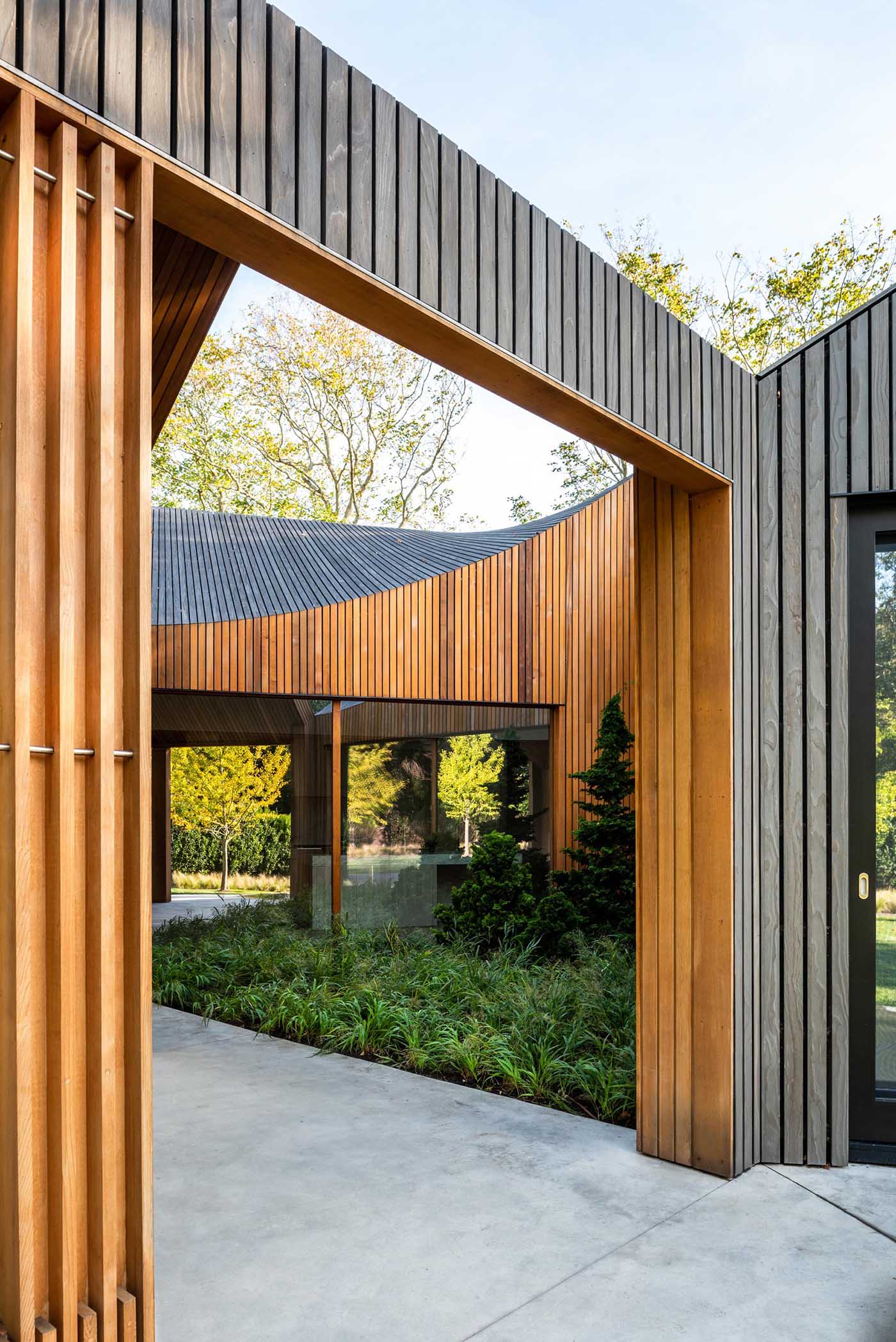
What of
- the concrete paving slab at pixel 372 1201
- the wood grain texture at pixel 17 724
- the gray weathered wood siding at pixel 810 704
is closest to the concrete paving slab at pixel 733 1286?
the concrete paving slab at pixel 372 1201

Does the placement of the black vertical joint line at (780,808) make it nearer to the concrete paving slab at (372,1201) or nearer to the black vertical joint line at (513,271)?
the concrete paving slab at (372,1201)

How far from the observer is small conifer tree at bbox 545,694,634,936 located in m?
8.56

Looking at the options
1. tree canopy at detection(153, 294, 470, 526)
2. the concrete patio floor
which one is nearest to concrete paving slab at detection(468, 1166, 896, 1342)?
the concrete patio floor

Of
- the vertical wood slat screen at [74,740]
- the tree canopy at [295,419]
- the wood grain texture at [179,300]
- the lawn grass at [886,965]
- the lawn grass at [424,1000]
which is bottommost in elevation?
the lawn grass at [424,1000]

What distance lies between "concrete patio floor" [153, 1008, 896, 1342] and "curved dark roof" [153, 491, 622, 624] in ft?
16.1

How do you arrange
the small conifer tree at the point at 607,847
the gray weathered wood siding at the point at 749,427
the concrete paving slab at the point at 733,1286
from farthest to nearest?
the small conifer tree at the point at 607,847
the concrete paving slab at the point at 733,1286
the gray weathered wood siding at the point at 749,427

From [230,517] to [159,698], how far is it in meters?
3.75

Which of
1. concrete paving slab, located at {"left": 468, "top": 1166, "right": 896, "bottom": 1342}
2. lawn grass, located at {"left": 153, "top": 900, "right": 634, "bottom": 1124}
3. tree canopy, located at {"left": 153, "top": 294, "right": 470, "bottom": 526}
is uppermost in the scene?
tree canopy, located at {"left": 153, "top": 294, "right": 470, "bottom": 526}

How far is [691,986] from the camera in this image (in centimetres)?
420

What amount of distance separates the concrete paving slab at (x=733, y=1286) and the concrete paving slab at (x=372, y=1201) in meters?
0.11

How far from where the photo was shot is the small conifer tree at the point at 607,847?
8.56 m

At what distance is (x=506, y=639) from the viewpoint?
9.85 metres

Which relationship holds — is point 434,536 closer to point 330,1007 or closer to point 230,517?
point 230,517

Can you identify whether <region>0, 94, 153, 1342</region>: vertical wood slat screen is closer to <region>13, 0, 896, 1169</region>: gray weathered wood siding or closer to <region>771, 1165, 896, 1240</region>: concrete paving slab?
<region>13, 0, 896, 1169</region>: gray weathered wood siding
